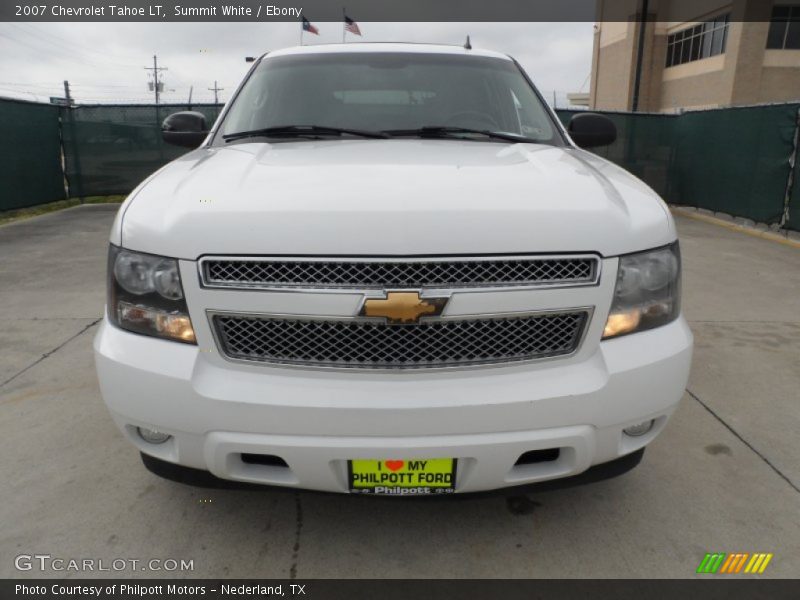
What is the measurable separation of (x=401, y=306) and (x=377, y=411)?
1.02ft

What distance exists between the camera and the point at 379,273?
1787mm

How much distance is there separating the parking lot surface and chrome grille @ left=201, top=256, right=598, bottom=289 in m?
0.71

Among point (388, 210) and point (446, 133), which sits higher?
point (446, 133)

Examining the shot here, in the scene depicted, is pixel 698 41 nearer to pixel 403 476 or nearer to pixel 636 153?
pixel 636 153

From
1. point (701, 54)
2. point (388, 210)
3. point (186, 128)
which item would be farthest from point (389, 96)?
point (701, 54)

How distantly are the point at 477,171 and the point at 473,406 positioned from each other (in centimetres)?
85

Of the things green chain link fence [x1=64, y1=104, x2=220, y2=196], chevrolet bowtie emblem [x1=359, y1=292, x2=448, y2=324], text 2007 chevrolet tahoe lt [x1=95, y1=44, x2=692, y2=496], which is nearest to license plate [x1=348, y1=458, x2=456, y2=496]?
text 2007 chevrolet tahoe lt [x1=95, y1=44, x2=692, y2=496]

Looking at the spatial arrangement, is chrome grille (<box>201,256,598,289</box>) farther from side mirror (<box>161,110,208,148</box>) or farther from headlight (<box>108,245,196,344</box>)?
side mirror (<box>161,110,208,148</box>)

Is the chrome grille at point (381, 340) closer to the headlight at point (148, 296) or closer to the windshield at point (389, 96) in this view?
the headlight at point (148, 296)

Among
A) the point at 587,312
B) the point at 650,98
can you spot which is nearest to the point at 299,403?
the point at 587,312

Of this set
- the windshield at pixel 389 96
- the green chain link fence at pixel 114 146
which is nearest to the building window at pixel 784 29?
the green chain link fence at pixel 114 146

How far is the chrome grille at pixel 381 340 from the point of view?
1.84 meters

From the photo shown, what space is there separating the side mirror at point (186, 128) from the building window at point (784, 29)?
33263 millimetres

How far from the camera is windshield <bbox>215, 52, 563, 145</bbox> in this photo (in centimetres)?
308
